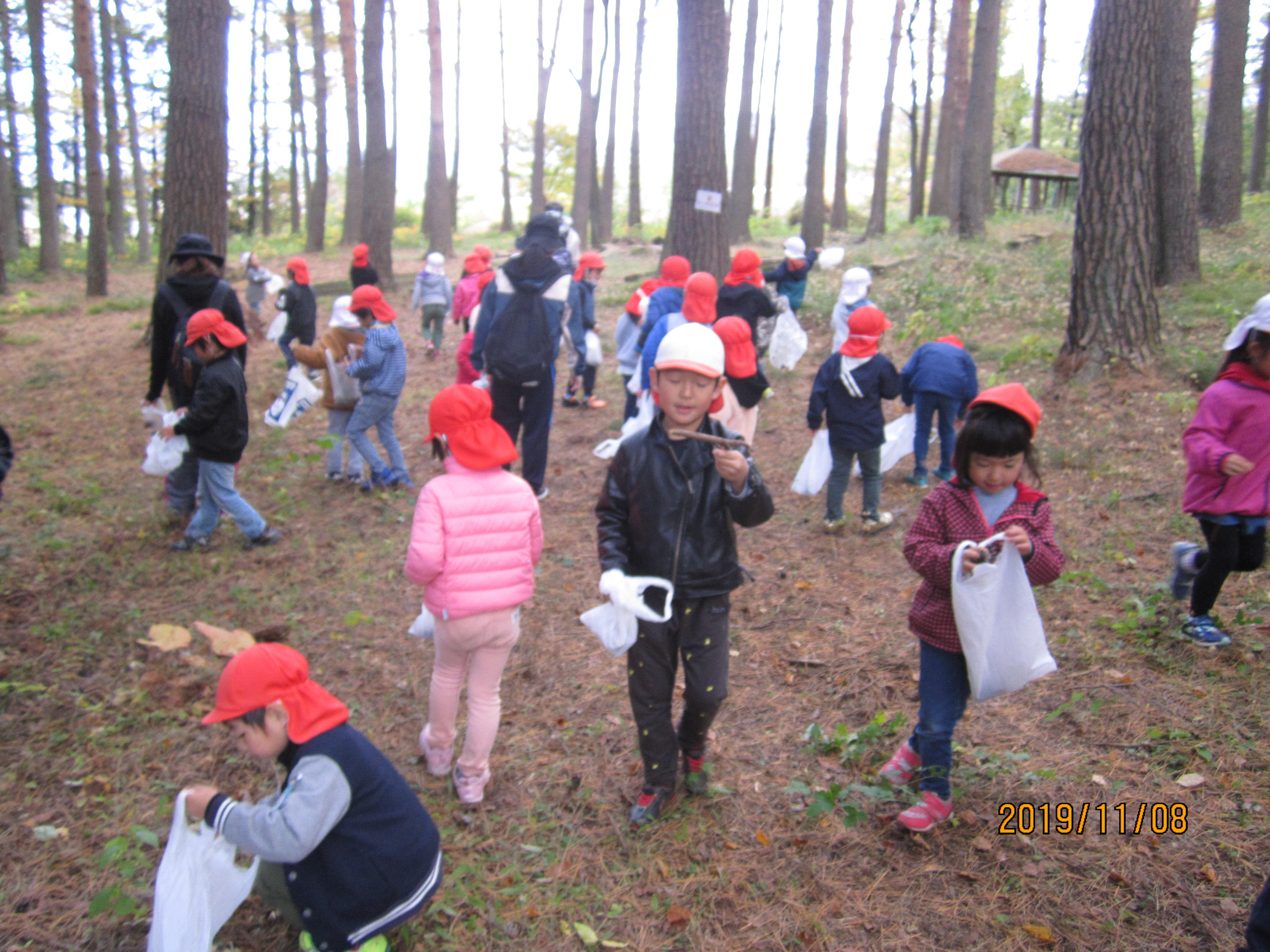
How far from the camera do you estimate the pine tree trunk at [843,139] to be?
25.9 m

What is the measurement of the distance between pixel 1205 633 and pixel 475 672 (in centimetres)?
373

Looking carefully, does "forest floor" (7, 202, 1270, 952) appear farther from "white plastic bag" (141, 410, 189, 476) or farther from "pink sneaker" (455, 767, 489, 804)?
"white plastic bag" (141, 410, 189, 476)

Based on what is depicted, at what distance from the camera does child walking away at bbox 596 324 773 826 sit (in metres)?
3.02

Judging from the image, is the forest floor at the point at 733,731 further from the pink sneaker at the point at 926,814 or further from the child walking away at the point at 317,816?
the child walking away at the point at 317,816

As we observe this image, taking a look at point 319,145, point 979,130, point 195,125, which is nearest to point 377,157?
point 195,125

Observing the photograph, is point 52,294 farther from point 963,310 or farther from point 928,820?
point 928,820

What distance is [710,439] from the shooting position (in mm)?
2871

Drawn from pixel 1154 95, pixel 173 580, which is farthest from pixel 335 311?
pixel 1154 95

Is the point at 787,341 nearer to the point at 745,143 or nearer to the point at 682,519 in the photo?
the point at 682,519

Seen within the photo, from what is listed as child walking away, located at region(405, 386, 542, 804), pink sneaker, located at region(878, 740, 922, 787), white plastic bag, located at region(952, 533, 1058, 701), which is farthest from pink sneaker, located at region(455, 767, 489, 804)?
white plastic bag, located at region(952, 533, 1058, 701)

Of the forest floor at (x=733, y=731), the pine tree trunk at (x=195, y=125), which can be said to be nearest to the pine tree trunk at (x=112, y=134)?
the pine tree trunk at (x=195, y=125)

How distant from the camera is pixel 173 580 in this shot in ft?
18.5

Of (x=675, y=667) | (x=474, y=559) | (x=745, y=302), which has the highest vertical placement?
(x=745, y=302)

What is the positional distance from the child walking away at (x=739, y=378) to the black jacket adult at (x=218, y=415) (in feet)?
11.1
